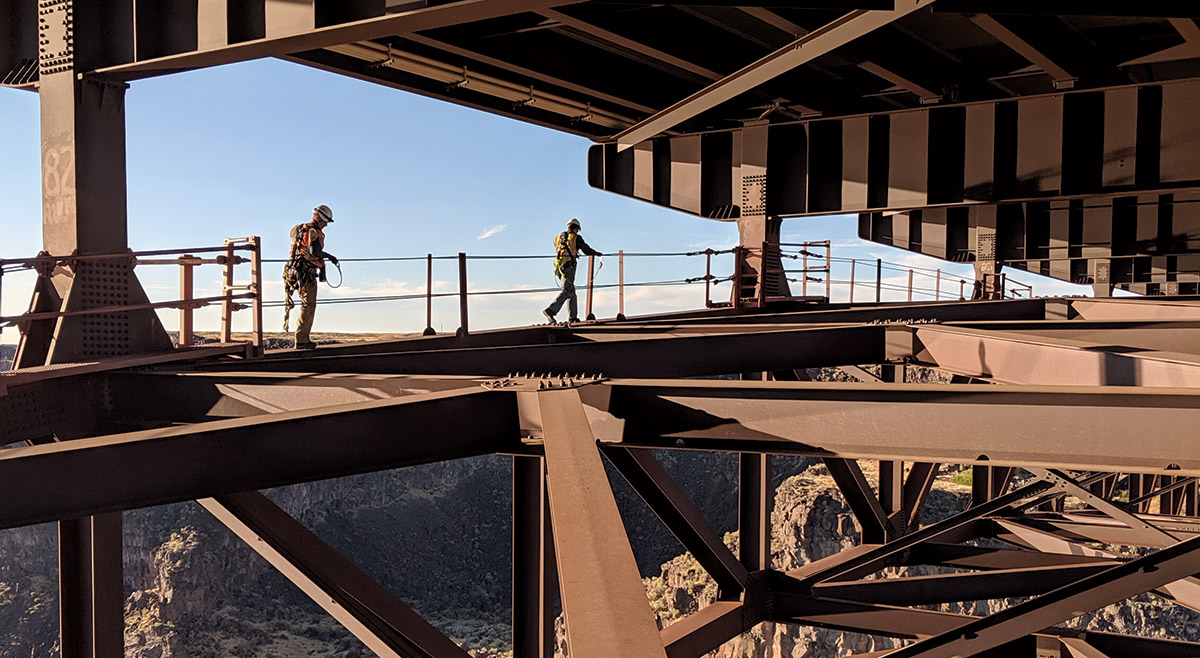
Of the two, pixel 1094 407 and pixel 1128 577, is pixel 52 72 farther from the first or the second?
pixel 1128 577

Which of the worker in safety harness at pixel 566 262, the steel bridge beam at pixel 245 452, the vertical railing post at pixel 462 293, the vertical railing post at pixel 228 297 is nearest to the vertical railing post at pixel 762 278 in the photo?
the worker in safety harness at pixel 566 262

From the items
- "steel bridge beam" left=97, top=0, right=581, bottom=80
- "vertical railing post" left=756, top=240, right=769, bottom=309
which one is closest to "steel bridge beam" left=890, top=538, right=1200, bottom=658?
"steel bridge beam" left=97, top=0, right=581, bottom=80

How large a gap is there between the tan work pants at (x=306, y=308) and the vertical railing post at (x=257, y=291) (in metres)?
1.64

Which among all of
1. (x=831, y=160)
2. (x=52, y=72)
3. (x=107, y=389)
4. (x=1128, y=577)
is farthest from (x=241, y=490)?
(x=831, y=160)

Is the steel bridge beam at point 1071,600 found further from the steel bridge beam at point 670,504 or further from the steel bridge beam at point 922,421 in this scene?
the steel bridge beam at point 922,421

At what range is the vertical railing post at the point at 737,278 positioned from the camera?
13.4 metres

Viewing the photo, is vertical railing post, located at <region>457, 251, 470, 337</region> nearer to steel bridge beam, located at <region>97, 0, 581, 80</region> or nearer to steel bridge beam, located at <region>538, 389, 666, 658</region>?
steel bridge beam, located at <region>97, 0, 581, 80</region>

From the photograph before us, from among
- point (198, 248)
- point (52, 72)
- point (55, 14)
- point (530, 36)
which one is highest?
point (530, 36)

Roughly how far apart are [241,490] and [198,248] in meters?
4.14

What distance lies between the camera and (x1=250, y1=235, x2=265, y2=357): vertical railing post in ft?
24.3

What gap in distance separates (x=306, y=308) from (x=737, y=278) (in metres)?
6.79

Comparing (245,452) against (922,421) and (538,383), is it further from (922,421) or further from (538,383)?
(922,421)

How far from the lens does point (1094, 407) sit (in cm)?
357

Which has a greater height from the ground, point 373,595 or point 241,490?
point 241,490
